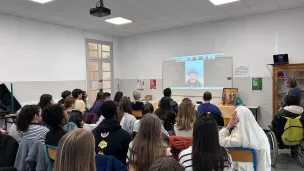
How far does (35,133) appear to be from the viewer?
252cm

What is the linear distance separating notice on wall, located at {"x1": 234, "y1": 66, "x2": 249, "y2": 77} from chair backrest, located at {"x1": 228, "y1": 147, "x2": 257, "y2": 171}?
465 cm

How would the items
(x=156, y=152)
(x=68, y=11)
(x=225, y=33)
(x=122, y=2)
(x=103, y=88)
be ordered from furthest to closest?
(x=103, y=88), (x=225, y=33), (x=68, y=11), (x=122, y=2), (x=156, y=152)

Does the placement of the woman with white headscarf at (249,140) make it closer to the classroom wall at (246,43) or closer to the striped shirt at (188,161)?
the striped shirt at (188,161)

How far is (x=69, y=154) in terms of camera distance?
45.8 inches

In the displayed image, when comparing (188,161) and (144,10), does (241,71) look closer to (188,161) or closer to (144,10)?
(144,10)

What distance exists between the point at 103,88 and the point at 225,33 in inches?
181

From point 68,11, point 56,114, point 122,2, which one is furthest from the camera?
point 68,11

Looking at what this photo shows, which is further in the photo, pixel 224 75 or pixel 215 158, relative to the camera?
pixel 224 75

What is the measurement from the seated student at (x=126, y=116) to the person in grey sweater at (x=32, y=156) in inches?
47.6

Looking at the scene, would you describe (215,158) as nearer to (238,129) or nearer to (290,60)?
(238,129)

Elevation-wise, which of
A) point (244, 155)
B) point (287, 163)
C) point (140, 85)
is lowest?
point (287, 163)

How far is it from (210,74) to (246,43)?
134 cm

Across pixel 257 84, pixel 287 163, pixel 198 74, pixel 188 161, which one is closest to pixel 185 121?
pixel 188 161

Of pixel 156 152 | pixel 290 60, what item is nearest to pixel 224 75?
pixel 290 60
